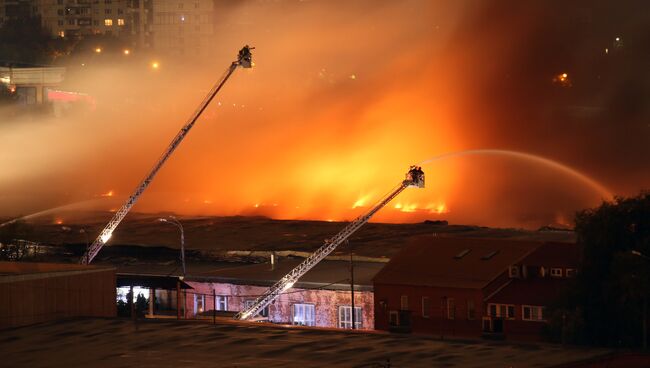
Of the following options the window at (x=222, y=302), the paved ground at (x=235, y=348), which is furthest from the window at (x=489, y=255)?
the paved ground at (x=235, y=348)

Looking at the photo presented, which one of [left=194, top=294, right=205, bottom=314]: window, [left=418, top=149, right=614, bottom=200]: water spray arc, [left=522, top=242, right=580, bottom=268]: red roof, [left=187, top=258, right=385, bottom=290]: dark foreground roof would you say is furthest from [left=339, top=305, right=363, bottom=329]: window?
[left=418, top=149, right=614, bottom=200]: water spray arc

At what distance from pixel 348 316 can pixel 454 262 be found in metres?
4.48

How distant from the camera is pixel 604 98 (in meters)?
127

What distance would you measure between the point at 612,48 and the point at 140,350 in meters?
116

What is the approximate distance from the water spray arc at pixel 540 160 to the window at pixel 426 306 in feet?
176

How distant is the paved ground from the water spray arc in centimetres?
6447

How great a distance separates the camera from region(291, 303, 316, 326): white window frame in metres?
43.3

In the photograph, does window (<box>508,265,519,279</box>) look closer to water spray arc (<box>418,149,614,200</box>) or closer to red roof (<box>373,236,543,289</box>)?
red roof (<box>373,236,543,289</box>)

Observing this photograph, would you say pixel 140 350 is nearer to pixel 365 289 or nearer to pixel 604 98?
pixel 365 289

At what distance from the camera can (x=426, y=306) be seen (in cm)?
3962

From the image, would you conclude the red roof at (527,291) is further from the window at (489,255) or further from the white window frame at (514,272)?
the window at (489,255)

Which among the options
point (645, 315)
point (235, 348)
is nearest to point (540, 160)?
point (645, 315)

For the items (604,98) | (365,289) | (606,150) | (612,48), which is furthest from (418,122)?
(365,289)

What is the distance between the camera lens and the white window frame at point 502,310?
3778 cm
